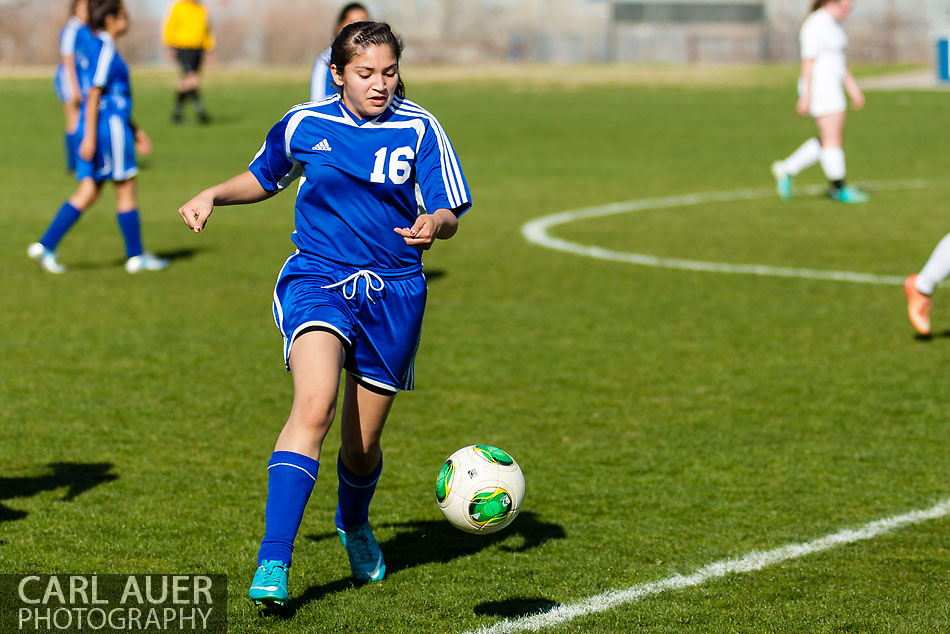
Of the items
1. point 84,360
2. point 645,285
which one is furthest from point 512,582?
point 645,285

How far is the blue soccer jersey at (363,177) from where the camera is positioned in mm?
4520

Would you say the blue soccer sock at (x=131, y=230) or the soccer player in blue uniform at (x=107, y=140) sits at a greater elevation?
the soccer player in blue uniform at (x=107, y=140)

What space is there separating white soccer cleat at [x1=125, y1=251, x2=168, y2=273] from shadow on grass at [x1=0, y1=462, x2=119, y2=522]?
576 cm

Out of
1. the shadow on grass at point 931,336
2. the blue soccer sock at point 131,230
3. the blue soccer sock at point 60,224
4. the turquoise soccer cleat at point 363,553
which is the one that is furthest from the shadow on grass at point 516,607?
the blue soccer sock at point 60,224

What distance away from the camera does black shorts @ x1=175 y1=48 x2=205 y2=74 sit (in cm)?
2706

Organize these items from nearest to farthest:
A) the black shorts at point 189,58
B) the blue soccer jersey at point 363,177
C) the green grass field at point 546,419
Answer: the blue soccer jersey at point 363,177 < the green grass field at point 546,419 < the black shorts at point 189,58

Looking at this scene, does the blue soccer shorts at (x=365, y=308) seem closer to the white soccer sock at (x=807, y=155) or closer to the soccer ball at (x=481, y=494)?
the soccer ball at (x=481, y=494)

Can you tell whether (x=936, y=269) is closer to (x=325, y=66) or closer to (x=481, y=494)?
(x=325, y=66)

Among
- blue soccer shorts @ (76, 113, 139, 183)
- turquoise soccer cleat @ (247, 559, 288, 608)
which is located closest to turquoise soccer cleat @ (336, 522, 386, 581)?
turquoise soccer cleat @ (247, 559, 288, 608)

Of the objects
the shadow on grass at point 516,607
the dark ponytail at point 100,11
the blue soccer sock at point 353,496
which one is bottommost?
the shadow on grass at point 516,607

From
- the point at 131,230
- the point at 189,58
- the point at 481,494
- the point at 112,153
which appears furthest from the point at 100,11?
the point at 189,58

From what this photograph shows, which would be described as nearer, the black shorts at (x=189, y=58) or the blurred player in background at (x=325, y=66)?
the blurred player in background at (x=325, y=66)

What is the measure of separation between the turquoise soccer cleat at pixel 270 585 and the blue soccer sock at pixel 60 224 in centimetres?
822

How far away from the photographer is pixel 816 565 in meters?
4.84
